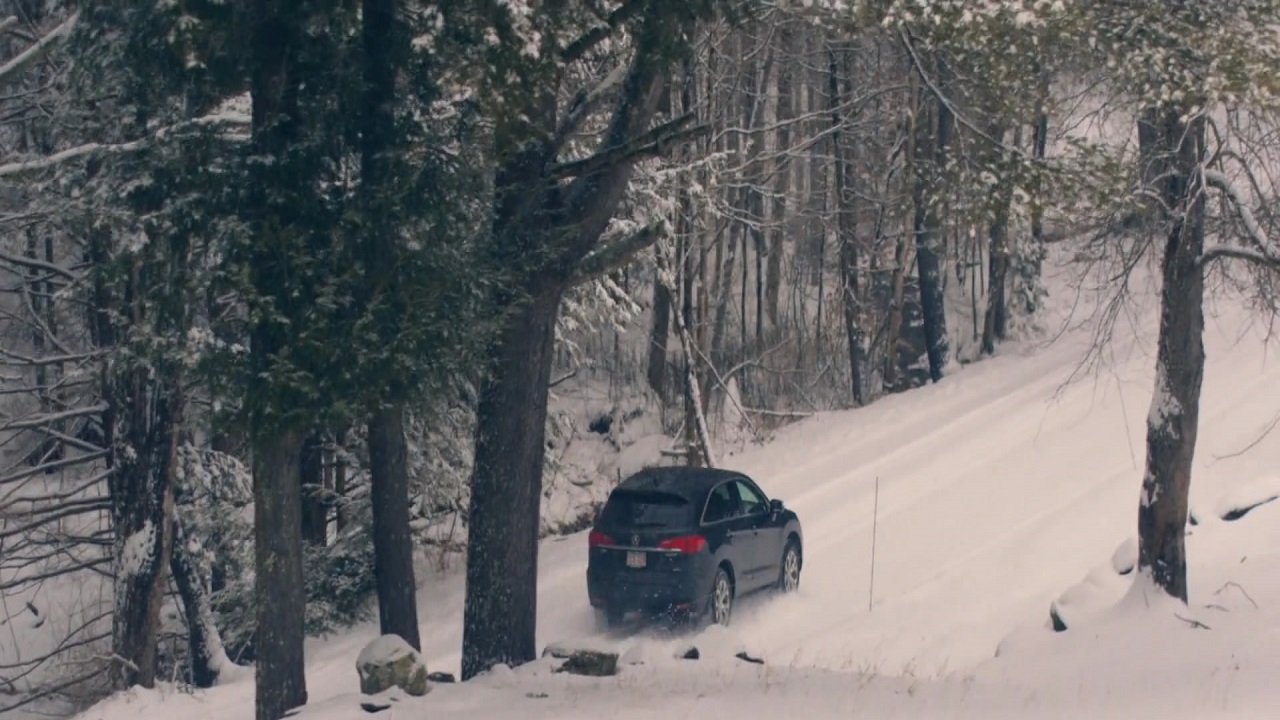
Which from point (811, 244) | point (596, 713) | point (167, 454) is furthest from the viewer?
point (811, 244)

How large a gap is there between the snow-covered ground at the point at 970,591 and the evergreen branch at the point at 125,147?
4.53 m

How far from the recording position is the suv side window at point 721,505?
53.1 ft

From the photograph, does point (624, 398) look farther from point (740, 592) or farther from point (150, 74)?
point (150, 74)

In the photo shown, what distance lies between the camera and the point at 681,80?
2233 centimetres

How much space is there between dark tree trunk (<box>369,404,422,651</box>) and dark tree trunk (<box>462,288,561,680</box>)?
0.57 metres

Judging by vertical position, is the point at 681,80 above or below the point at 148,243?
above

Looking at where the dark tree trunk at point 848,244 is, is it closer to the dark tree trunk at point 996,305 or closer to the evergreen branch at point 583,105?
the dark tree trunk at point 996,305

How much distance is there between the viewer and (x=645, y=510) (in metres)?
16.0

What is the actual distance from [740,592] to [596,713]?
7952mm

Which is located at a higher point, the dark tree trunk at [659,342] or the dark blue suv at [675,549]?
the dark tree trunk at [659,342]

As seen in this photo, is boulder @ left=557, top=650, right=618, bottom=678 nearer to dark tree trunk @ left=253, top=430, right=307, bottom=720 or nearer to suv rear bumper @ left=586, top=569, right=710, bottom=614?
dark tree trunk @ left=253, top=430, right=307, bottom=720

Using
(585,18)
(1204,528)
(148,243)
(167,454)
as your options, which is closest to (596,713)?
(148,243)

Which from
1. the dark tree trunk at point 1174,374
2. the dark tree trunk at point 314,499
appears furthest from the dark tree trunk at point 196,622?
the dark tree trunk at point 1174,374

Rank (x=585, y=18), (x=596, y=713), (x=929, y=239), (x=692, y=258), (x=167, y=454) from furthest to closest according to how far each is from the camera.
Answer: (x=929, y=239) < (x=692, y=258) < (x=167, y=454) < (x=585, y=18) < (x=596, y=713)
